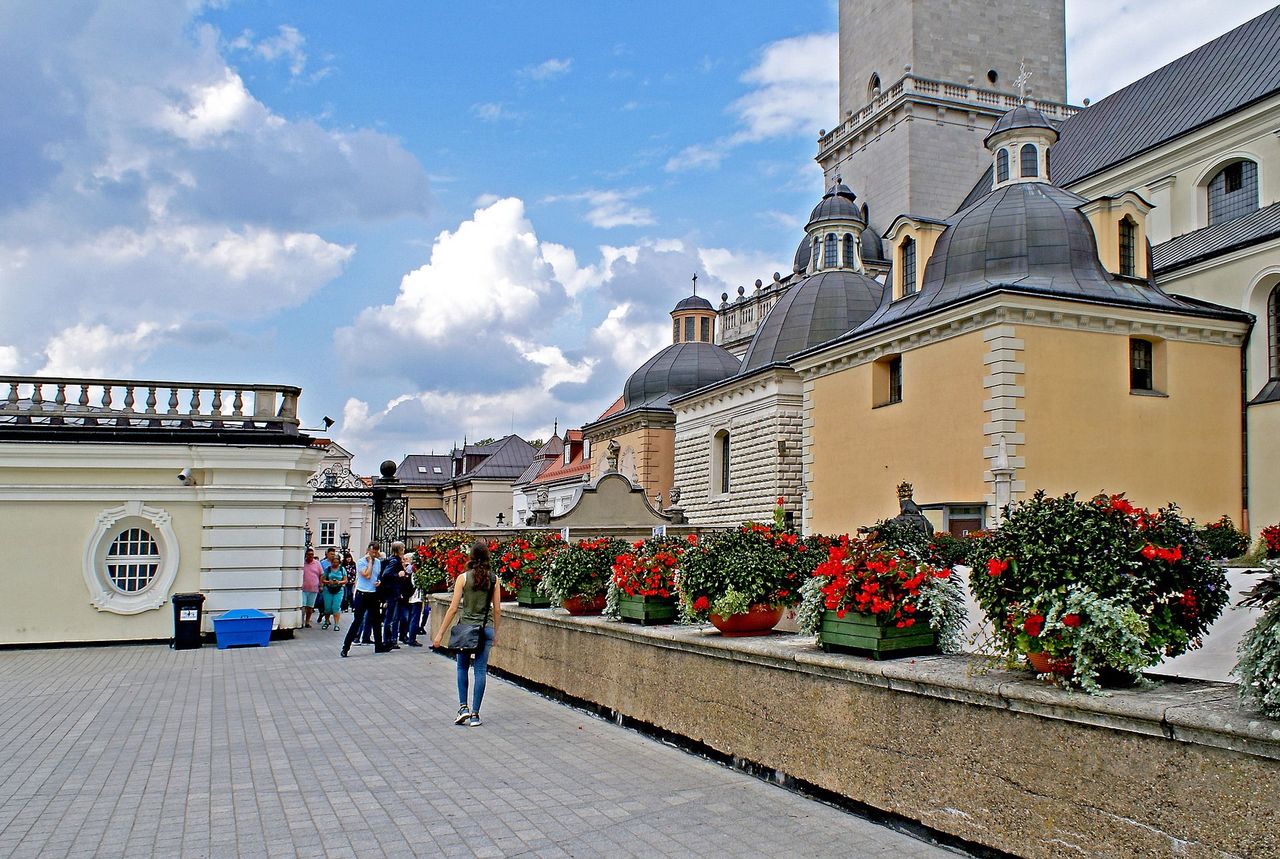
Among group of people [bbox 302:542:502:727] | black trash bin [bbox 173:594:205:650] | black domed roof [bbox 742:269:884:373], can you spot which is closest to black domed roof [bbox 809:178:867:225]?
black domed roof [bbox 742:269:884:373]

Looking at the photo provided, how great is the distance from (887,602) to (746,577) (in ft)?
6.22

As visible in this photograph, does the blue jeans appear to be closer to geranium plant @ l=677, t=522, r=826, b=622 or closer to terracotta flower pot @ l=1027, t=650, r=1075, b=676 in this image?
geranium plant @ l=677, t=522, r=826, b=622

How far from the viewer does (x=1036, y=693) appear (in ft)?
16.4

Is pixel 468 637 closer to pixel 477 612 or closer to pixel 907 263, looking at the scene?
pixel 477 612

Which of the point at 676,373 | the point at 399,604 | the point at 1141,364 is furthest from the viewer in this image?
the point at 676,373

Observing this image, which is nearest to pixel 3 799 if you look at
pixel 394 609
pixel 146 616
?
pixel 394 609

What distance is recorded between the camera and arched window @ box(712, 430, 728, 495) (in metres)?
36.9

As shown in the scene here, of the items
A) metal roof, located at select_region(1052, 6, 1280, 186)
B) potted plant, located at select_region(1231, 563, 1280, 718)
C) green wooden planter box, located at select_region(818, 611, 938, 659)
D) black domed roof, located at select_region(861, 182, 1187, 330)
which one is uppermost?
metal roof, located at select_region(1052, 6, 1280, 186)

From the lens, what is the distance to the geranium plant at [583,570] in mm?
10922

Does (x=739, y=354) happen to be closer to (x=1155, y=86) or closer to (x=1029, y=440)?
(x=1155, y=86)

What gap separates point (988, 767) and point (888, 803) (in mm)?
881

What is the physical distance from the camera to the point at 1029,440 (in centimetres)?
2223

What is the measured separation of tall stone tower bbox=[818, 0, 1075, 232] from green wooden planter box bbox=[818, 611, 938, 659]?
41.7 meters

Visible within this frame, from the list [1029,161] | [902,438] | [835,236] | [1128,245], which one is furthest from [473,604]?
[835,236]
